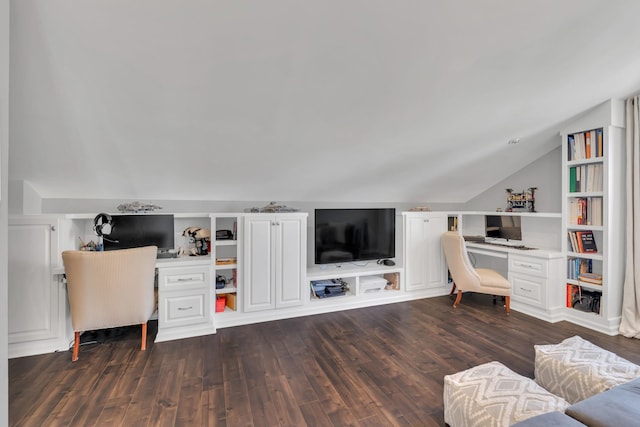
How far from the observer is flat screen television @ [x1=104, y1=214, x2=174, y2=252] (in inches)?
116

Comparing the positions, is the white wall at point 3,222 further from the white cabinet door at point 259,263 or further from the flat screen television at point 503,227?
the flat screen television at point 503,227

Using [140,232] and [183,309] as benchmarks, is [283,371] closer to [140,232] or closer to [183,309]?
[183,309]

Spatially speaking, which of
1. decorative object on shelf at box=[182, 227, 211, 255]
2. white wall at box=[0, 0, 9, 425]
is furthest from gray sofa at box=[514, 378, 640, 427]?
decorative object on shelf at box=[182, 227, 211, 255]

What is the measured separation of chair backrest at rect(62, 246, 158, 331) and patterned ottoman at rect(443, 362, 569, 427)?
238 cm

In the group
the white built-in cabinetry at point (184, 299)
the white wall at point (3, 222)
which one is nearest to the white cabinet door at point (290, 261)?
the white built-in cabinetry at point (184, 299)

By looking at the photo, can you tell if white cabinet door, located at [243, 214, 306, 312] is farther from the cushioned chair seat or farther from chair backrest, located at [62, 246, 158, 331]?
the cushioned chair seat

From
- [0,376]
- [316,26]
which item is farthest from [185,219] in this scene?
[316,26]

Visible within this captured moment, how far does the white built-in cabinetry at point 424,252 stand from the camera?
3963 mm

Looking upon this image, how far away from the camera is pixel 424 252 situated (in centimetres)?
404

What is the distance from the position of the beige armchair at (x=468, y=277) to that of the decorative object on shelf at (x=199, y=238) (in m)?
2.88

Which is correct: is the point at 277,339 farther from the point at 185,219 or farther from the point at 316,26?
the point at 316,26

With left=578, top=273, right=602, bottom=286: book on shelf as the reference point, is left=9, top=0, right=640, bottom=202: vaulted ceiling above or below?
above

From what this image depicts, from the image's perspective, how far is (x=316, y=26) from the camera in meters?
1.60

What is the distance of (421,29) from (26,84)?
2333 millimetres
